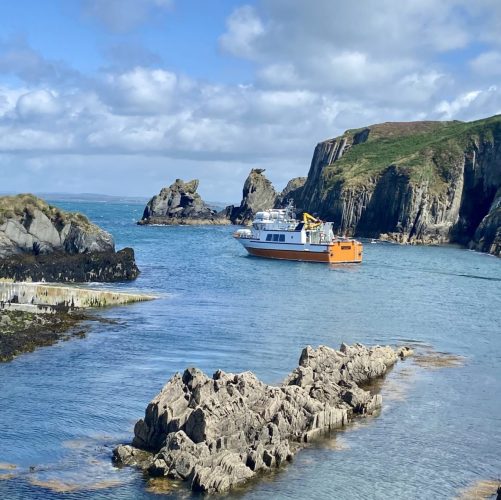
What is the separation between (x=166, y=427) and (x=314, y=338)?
963 inches

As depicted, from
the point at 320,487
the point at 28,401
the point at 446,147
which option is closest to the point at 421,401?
A: the point at 320,487

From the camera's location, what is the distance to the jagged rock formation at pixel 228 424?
27422 mm

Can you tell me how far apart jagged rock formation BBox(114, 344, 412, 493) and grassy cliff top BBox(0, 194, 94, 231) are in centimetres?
4963

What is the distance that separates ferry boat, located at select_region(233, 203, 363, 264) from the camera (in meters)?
112

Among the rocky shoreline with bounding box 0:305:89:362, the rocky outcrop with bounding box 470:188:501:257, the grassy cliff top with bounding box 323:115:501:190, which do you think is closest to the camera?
the rocky shoreline with bounding box 0:305:89:362

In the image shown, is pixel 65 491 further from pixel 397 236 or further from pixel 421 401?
pixel 397 236

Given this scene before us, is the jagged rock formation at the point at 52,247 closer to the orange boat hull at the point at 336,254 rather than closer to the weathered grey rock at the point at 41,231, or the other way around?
the weathered grey rock at the point at 41,231

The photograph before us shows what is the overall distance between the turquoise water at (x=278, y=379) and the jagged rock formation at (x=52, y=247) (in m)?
3.95

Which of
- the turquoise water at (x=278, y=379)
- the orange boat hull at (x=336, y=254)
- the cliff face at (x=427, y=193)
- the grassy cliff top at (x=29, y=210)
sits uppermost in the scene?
the cliff face at (x=427, y=193)

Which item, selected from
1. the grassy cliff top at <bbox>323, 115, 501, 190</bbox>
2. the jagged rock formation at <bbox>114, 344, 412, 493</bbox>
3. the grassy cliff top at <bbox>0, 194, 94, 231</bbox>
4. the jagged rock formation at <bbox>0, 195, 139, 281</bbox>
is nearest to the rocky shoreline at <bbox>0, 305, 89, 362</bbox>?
the jagged rock formation at <bbox>114, 344, 412, 493</bbox>

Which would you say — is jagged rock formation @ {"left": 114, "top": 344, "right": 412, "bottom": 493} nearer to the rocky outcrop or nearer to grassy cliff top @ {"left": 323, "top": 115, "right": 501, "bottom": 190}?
the rocky outcrop

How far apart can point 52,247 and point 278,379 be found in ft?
147

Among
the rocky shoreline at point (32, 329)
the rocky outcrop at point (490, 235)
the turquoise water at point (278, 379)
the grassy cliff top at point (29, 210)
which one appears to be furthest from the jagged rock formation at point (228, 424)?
the rocky outcrop at point (490, 235)

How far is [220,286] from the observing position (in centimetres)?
8000
